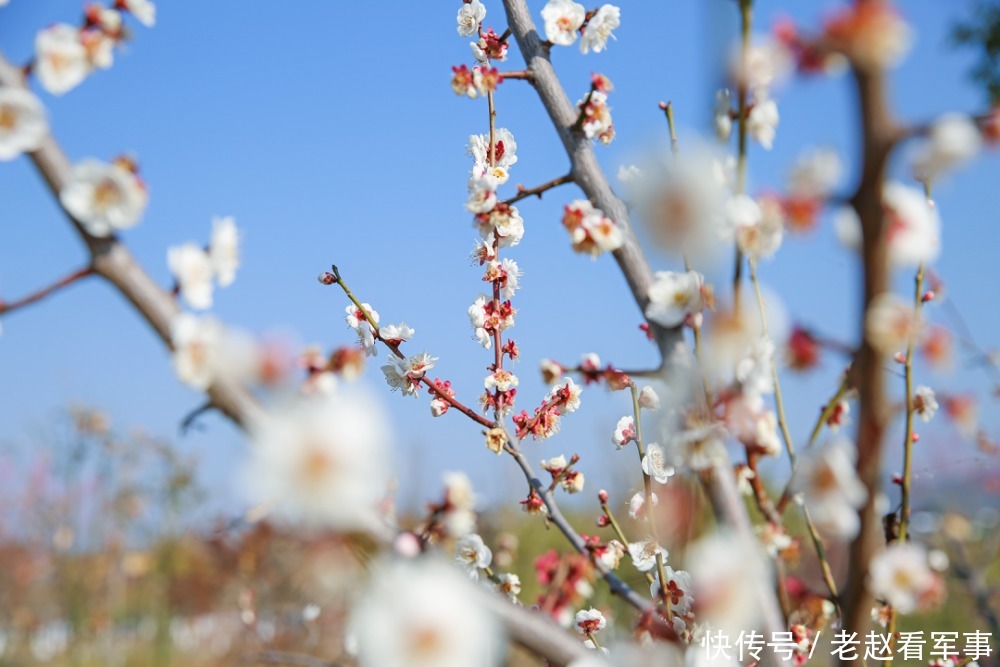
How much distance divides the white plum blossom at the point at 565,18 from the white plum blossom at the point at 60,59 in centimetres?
66

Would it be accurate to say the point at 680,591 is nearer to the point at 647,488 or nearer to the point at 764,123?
the point at 647,488

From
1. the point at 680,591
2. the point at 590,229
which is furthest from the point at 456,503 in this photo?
the point at 680,591

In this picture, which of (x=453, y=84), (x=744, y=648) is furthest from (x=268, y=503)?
(x=453, y=84)

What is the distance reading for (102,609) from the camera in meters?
7.02

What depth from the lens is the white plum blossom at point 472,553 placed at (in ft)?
4.04

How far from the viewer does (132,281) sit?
2.05 feet

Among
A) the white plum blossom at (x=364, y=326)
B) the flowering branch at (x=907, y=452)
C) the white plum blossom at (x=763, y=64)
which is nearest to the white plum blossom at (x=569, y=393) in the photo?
the white plum blossom at (x=364, y=326)

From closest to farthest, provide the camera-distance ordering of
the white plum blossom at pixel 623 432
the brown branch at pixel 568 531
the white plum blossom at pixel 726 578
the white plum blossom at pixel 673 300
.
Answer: the white plum blossom at pixel 726 578 < the white plum blossom at pixel 673 300 < the brown branch at pixel 568 531 < the white plum blossom at pixel 623 432

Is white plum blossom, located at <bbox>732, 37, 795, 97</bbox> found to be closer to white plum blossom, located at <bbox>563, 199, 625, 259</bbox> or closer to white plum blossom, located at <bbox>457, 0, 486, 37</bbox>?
white plum blossom, located at <bbox>563, 199, 625, 259</bbox>

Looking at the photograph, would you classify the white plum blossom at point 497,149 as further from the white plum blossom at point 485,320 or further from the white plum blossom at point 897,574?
the white plum blossom at point 897,574

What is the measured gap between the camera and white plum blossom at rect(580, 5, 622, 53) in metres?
1.22

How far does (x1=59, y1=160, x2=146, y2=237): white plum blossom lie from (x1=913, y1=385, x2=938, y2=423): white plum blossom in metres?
1.13

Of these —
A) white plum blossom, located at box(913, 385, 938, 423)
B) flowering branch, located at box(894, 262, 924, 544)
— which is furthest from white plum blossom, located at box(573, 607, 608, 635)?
white plum blossom, located at box(913, 385, 938, 423)

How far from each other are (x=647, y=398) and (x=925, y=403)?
1.40 ft
